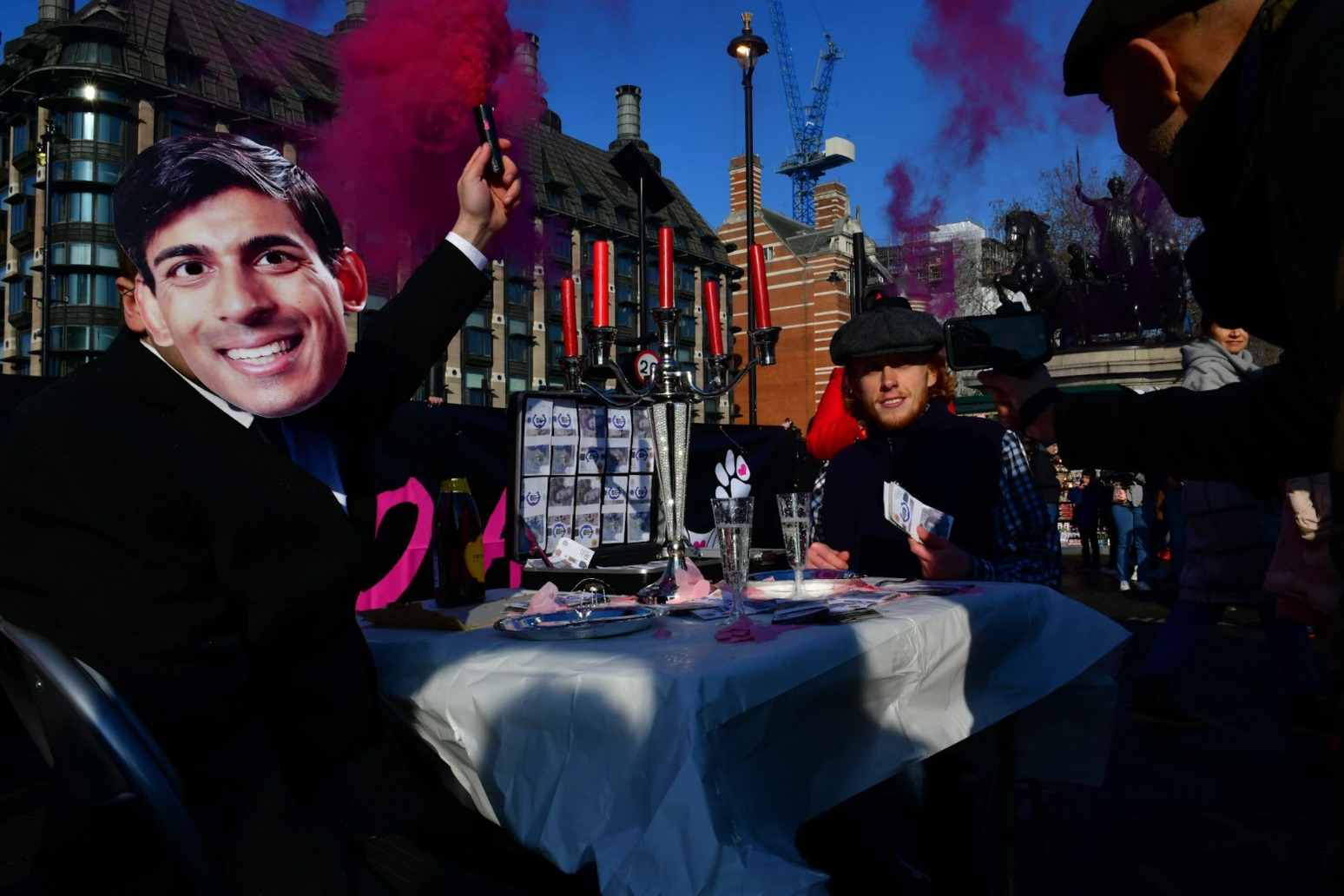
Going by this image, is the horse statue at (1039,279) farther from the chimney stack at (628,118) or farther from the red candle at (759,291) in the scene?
the chimney stack at (628,118)

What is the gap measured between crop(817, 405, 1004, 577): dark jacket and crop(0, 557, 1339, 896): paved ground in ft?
2.86

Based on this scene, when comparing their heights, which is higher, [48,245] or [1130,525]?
[48,245]

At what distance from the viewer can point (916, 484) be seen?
9.55 feet

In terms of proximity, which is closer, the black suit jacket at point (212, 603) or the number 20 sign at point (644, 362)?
the black suit jacket at point (212, 603)

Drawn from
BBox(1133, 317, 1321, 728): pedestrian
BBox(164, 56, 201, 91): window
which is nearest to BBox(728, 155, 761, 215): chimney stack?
BBox(164, 56, 201, 91): window

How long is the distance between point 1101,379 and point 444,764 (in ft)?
44.2

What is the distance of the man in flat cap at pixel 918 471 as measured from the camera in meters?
2.81

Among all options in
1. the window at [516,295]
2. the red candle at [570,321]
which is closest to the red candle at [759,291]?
the red candle at [570,321]

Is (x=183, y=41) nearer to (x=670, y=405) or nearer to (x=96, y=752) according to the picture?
(x=670, y=405)

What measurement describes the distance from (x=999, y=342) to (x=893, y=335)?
1.10 metres

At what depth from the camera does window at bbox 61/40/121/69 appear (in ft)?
85.0

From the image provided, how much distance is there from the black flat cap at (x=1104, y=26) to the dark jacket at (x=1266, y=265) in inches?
4.0

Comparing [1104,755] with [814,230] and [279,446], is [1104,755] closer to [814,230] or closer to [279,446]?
[279,446]

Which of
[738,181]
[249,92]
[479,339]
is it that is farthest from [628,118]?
[249,92]
